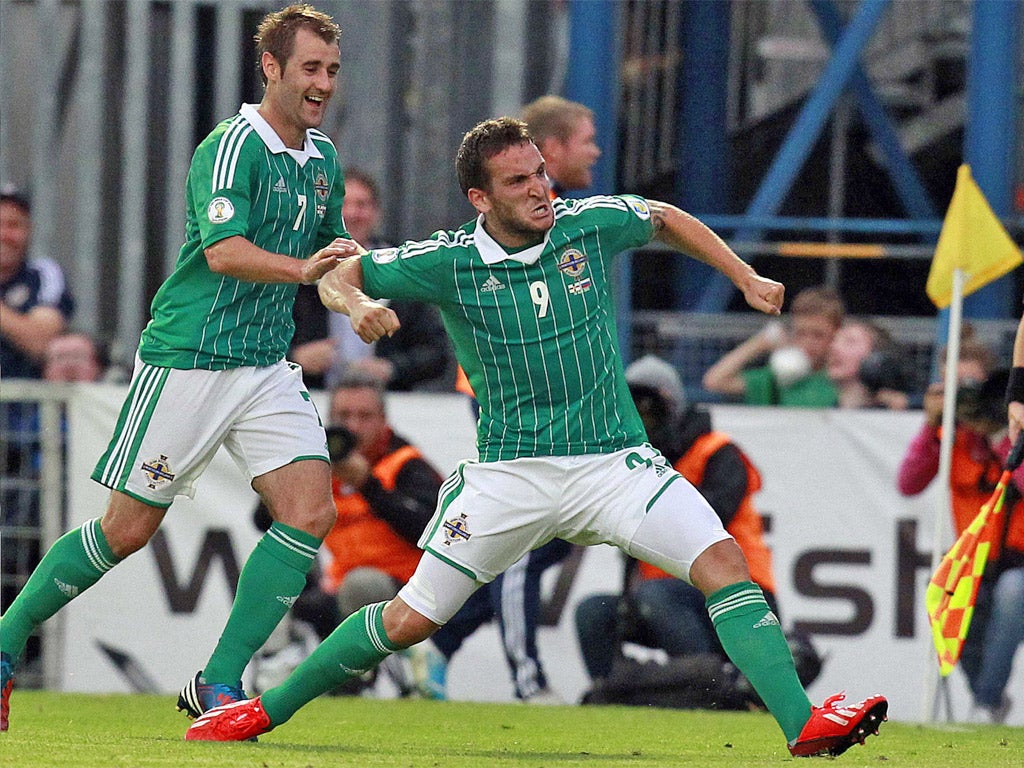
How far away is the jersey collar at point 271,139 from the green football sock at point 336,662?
1456mm

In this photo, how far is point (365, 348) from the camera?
375 inches

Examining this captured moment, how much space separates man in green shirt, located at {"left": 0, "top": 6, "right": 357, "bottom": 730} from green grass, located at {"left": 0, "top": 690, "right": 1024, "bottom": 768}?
0.43 metres

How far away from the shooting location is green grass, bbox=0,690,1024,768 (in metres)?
5.26

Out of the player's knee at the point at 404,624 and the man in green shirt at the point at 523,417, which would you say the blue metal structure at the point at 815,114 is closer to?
the man in green shirt at the point at 523,417

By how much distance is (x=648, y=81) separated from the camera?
51.7 ft

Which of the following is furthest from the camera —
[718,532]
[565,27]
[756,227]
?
[565,27]

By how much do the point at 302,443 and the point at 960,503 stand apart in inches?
147

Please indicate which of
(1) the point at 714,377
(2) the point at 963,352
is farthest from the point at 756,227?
(2) the point at 963,352

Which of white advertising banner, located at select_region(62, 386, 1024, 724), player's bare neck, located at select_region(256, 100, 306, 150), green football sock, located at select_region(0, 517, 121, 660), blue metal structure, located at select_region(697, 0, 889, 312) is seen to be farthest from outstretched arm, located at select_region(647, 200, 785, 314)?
blue metal structure, located at select_region(697, 0, 889, 312)

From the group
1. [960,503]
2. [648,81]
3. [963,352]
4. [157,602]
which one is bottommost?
[157,602]

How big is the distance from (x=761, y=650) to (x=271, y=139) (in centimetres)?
218

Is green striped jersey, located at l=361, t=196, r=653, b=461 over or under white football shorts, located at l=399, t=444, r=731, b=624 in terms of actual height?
over

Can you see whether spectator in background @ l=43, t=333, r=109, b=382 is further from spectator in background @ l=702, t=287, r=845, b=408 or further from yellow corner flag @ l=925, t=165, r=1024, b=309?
yellow corner flag @ l=925, t=165, r=1024, b=309

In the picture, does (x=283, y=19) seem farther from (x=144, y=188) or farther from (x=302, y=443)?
(x=144, y=188)
